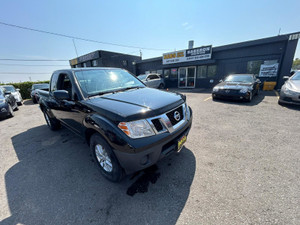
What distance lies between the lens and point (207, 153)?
261cm

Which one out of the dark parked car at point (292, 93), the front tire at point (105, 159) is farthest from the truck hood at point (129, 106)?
the dark parked car at point (292, 93)

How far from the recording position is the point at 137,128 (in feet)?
5.28

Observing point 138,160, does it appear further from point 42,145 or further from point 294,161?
point 42,145

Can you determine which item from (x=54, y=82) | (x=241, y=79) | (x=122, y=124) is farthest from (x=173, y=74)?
(x=122, y=124)

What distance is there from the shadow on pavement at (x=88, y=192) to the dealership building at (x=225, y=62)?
1100cm

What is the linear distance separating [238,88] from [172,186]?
6201 mm

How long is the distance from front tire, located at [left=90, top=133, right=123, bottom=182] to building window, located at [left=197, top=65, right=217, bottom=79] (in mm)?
12254

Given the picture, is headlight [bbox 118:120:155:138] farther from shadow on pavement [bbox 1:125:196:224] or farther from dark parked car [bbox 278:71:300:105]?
dark parked car [bbox 278:71:300:105]

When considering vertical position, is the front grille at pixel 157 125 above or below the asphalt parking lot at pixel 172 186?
above

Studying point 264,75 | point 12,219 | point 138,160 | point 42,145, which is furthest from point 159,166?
point 264,75

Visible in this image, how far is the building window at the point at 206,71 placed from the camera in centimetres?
1143

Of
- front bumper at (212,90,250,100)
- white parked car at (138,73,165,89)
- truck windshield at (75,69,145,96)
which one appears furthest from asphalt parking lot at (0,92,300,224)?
white parked car at (138,73,165,89)

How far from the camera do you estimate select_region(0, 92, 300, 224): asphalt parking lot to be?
4.96 feet

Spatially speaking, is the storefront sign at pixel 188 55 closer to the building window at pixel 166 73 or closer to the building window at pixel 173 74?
the building window at pixel 173 74
